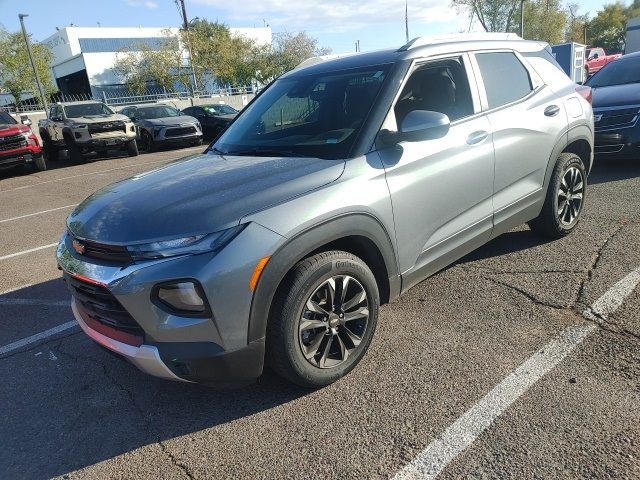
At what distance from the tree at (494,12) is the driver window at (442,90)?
55062 millimetres

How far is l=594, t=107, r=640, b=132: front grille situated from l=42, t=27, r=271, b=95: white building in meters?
49.4

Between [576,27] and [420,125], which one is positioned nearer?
[420,125]

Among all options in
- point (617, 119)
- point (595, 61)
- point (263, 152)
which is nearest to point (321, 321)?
point (263, 152)

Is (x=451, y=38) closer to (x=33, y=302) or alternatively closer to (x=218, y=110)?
(x=33, y=302)

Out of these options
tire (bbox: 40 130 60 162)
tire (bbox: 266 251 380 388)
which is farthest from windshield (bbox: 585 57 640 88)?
tire (bbox: 40 130 60 162)

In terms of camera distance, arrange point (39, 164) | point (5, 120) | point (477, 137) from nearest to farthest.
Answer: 1. point (477, 137)
2. point (5, 120)
3. point (39, 164)

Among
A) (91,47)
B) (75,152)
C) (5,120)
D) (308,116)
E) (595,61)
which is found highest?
(91,47)

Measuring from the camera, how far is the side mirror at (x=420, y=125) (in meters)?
2.99

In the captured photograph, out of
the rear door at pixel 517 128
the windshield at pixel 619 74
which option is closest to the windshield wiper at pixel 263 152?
the rear door at pixel 517 128

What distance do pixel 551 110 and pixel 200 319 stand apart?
3522 mm

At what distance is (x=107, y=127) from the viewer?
14727 mm

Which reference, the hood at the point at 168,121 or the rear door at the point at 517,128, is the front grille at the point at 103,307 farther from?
the hood at the point at 168,121

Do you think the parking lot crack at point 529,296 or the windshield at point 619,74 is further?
the windshield at point 619,74

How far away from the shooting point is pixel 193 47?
41094 millimetres
